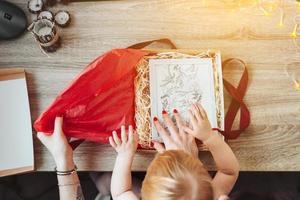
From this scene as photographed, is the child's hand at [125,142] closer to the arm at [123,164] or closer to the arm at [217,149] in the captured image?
the arm at [123,164]

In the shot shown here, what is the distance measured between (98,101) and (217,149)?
30 centimetres

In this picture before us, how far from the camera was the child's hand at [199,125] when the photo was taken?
3.42 ft

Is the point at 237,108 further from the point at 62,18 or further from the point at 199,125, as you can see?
the point at 62,18

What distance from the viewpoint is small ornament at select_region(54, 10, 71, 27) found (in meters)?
1.16

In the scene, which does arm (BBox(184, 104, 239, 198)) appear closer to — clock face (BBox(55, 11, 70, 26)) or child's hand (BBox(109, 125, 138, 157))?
child's hand (BBox(109, 125, 138, 157))

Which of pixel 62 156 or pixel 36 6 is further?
pixel 36 6

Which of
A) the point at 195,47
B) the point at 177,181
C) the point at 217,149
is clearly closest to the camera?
the point at 177,181

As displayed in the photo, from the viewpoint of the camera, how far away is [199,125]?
1044mm

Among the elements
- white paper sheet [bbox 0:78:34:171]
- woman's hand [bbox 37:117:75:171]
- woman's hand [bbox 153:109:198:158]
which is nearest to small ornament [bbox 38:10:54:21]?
white paper sheet [bbox 0:78:34:171]

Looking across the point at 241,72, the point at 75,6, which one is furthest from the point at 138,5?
the point at 241,72

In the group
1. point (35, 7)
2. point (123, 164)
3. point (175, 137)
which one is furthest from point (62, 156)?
point (35, 7)

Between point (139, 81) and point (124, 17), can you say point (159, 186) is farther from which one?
point (124, 17)

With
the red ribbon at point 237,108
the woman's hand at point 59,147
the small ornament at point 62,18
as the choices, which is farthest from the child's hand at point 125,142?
the small ornament at point 62,18

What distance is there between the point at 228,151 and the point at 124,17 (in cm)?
43
